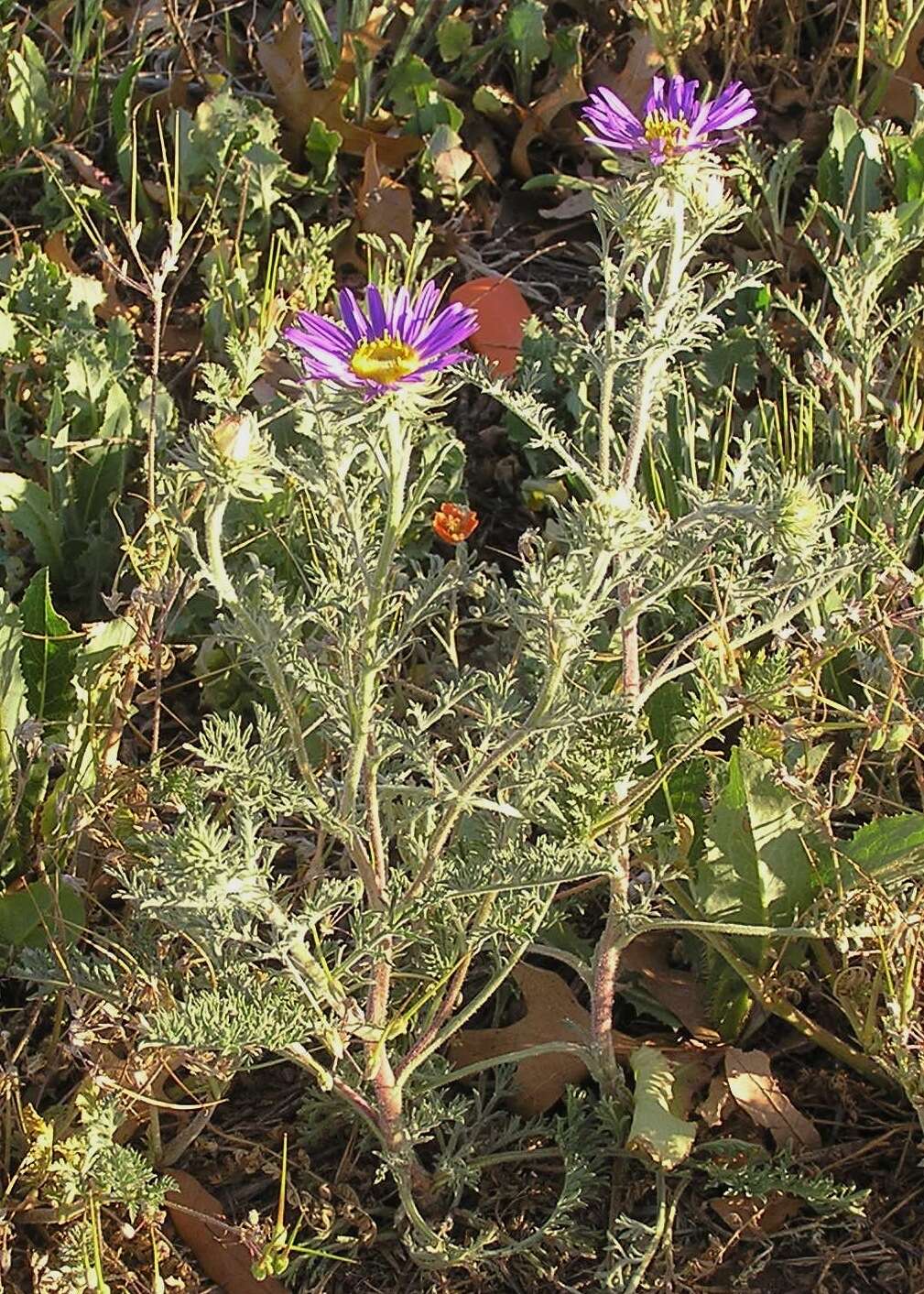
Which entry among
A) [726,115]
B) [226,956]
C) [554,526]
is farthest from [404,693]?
[726,115]

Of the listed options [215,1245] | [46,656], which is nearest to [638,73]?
[46,656]

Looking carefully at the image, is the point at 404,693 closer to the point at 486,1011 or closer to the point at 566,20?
the point at 486,1011

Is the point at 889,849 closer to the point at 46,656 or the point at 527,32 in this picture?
the point at 46,656

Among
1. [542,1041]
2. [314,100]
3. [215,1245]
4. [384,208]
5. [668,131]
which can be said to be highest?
[668,131]

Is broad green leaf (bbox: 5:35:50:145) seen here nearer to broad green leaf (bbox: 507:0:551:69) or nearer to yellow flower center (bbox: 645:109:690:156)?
broad green leaf (bbox: 507:0:551:69)

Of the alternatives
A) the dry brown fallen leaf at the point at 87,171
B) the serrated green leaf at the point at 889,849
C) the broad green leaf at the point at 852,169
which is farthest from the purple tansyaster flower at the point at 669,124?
the dry brown fallen leaf at the point at 87,171

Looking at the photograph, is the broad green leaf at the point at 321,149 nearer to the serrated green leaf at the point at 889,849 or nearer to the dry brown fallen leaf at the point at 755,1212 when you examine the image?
the serrated green leaf at the point at 889,849
